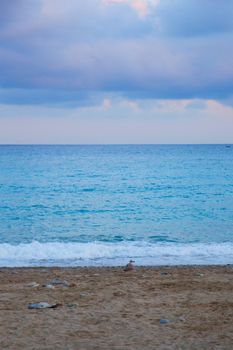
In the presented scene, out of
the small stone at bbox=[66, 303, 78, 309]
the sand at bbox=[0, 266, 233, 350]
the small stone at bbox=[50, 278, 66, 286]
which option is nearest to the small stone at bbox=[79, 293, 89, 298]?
the sand at bbox=[0, 266, 233, 350]

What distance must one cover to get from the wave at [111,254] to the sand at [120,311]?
299cm

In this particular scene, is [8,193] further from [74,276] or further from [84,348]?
[84,348]

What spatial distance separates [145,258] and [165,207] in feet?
53.8

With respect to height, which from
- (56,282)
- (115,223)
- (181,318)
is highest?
(181,318)

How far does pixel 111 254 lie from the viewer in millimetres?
18094

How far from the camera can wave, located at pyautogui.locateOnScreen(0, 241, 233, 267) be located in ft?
54.6

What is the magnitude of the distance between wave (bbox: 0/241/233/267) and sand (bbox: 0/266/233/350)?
299cm

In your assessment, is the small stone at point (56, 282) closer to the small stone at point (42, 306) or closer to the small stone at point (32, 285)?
the small stone at point (32, 285)

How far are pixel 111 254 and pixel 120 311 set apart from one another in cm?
883

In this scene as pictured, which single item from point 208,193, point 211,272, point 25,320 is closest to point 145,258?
point 211,272

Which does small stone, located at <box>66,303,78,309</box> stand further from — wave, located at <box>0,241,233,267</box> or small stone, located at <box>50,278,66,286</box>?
wave, located at <box>0,241,233,267</box>

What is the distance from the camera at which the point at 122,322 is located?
8.59 metres

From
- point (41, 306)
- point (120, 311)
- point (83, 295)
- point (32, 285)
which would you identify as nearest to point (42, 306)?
point (41, 306)

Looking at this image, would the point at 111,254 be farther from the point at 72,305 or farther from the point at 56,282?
the point at 72,305
